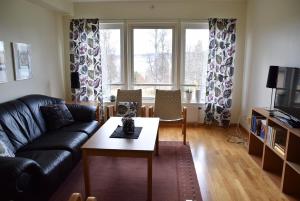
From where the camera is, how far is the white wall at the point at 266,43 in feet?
9.51

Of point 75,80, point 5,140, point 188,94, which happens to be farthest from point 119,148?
point 188,94

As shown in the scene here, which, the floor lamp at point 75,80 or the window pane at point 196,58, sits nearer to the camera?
the floor lamp at point 75,80

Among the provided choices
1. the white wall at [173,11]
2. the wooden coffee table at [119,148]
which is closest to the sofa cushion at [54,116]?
the wooden coffee table at [119,148]

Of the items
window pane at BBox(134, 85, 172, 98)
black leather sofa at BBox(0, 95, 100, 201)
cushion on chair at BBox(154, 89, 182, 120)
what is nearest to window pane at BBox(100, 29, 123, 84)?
window pane at BBox(134, 85, 172, 98)

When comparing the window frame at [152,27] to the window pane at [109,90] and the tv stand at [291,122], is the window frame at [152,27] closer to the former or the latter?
the window pane at [109,90]

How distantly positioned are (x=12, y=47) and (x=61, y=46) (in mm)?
1555

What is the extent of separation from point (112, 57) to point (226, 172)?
3.16m

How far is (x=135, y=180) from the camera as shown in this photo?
2752mm

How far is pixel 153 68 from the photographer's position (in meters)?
4.88

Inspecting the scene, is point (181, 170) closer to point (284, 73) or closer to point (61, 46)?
point (284, 73)

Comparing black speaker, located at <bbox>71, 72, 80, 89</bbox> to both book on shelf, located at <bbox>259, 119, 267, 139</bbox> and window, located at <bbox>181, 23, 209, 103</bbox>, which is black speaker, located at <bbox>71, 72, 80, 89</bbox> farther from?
book on shelf, located at <bbox>259, 119, 267, 139</bbox>

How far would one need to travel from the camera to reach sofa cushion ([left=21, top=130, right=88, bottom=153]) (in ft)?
8.89

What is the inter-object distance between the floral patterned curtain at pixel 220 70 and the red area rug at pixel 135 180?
1.63 metres

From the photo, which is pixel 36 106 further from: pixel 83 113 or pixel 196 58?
pixel 196 58
